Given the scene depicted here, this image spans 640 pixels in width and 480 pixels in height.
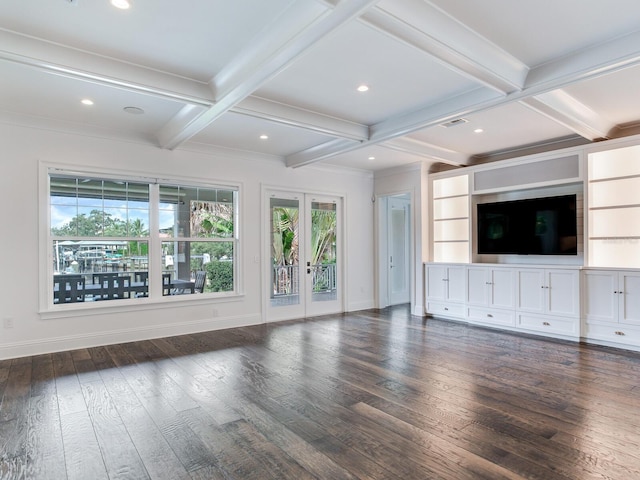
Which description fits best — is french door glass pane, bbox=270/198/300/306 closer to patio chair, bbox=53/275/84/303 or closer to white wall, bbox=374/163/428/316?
white wall, bbox=374/163/428/316

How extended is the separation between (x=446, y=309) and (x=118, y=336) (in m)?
4.99

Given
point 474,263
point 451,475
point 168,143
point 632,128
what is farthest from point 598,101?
point 168,143

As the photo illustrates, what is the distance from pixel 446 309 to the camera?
21.3ft

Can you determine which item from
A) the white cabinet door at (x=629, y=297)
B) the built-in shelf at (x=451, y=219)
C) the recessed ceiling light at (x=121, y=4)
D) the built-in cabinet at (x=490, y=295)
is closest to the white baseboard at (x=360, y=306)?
the built-in shelf at (x=451, y=219)

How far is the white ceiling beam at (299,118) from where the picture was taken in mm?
3926

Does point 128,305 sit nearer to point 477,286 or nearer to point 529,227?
point 477,286

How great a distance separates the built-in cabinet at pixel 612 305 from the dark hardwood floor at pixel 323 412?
28 cm

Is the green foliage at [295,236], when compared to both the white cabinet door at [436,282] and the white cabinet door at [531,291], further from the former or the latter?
the white cabinet door at [531,291]

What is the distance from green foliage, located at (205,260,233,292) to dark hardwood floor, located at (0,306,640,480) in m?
1.30

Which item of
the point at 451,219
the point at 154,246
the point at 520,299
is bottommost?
the point at 520,299

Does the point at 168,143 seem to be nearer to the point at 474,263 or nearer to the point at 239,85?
the point at 239,85

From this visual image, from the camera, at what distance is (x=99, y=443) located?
2463 millimetres

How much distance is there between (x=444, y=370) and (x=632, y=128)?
13.3 ft

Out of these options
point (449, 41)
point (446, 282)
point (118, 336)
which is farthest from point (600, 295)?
point (118, 336)
